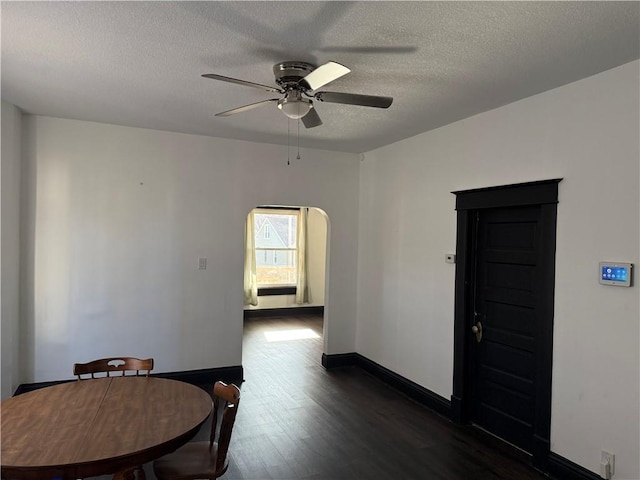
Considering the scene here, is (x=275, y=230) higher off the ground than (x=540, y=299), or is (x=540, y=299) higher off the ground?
(x=275, y=230)

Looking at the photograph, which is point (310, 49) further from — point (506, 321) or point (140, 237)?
point (140, 237)

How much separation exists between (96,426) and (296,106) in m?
2.06

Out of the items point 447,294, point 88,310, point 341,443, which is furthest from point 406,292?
point 88,310

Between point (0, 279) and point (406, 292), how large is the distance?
3.86 metres

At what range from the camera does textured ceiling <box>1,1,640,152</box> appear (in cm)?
200

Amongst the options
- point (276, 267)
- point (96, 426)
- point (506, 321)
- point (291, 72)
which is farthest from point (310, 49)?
point (276, 267)

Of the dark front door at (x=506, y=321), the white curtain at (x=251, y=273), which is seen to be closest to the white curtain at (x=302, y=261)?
the white curtain at (x=251, y=273)

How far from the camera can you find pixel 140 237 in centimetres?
441

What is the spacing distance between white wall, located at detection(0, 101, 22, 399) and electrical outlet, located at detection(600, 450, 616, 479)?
15.2 ft

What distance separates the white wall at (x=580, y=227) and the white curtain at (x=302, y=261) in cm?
494

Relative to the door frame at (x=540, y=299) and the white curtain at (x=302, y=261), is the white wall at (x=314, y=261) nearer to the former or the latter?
the white curtain at (x=302, y=261)

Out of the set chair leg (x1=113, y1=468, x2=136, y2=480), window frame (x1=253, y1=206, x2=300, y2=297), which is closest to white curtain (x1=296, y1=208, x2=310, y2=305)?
window frame (x1=253, y1=206, x2=300, y2=297)

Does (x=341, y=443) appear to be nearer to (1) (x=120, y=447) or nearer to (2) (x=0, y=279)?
(1) (x=120, y=447)

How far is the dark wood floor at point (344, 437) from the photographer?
9.68 feet
